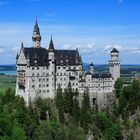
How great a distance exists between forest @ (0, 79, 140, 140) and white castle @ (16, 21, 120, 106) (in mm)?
2634

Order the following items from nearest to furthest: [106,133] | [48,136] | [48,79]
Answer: [48,136] < [106,133] < [48,79]

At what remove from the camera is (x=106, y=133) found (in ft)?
329

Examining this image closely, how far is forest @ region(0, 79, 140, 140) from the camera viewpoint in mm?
95912

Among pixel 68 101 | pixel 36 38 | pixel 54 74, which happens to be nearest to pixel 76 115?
pixel 68 101

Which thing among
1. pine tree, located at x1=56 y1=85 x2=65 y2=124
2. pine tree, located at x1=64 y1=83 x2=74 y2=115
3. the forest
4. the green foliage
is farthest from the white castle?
the green foliage

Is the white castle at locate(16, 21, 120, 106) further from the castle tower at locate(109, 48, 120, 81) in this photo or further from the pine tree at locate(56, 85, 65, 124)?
the pine tree at locate(56, 85, 65, 124)

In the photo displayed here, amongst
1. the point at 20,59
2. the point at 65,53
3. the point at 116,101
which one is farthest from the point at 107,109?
the point at 20,59

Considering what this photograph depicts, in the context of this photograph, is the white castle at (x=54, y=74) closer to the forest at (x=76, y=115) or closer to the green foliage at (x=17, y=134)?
the forest at (x=76, y=115)

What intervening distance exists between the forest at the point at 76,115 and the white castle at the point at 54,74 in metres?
2.63

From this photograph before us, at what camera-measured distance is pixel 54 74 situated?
108750 millimetres

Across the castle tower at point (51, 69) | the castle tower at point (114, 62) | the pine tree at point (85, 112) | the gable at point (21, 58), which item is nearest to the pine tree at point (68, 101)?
the pine tree at point (85, 112)

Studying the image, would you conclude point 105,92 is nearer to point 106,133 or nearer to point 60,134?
point 106,133

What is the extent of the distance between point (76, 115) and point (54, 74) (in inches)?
537

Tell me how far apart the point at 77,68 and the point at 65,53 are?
5.12 metres
